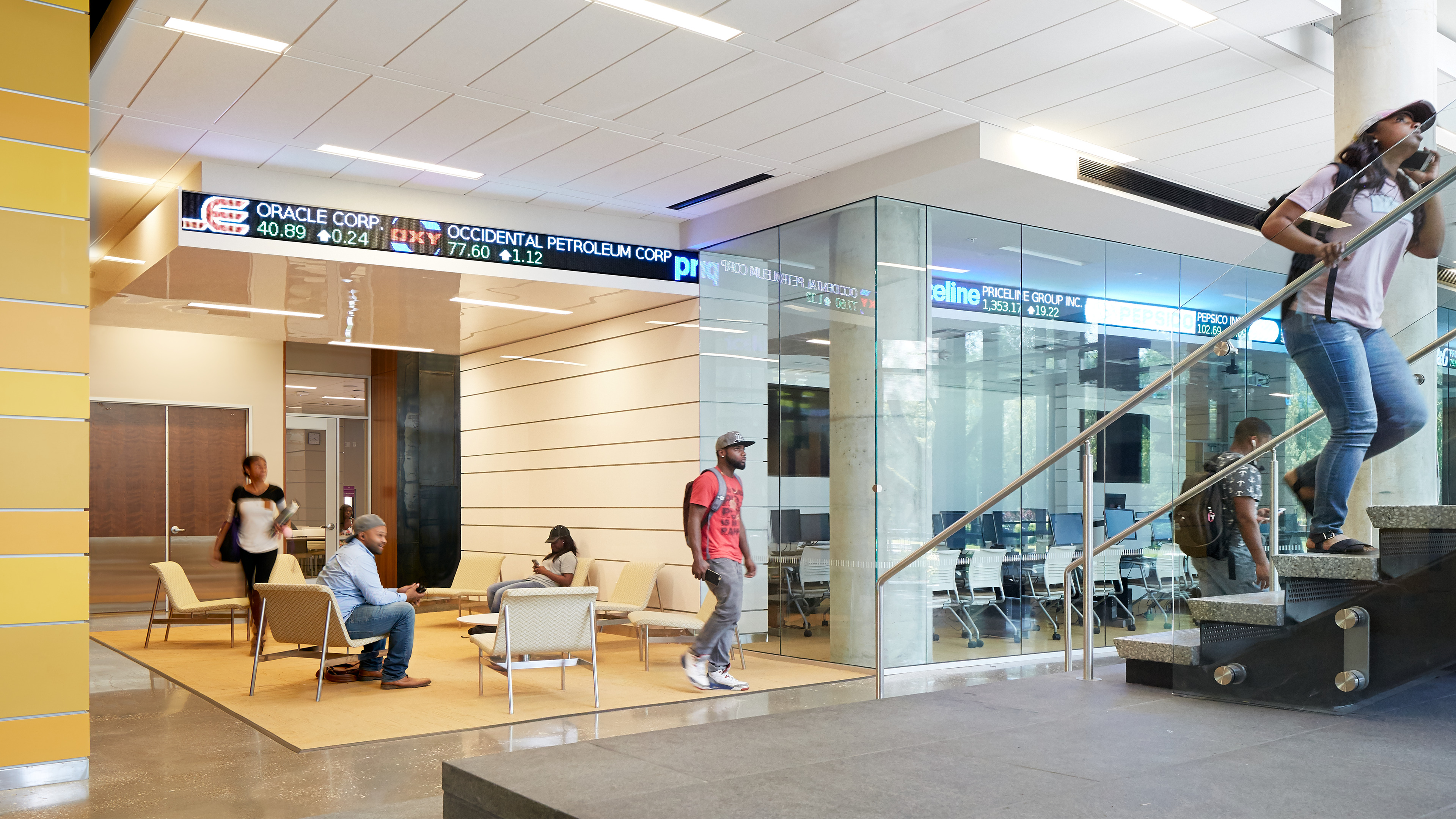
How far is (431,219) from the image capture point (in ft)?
27.3

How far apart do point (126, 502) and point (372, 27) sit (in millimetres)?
9641

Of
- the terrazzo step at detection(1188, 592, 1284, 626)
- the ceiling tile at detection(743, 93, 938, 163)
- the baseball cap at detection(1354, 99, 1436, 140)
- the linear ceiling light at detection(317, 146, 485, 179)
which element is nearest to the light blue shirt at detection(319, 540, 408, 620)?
the linear ceiling light at detection(317, 146, 485, 179)

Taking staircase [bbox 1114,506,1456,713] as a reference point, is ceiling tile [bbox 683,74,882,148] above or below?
above

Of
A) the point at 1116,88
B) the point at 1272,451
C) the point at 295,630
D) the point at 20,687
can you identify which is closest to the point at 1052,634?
the point at 1116,88

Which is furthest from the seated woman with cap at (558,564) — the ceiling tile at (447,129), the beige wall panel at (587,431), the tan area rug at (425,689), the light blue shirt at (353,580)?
the ceiling tile at (447,129)

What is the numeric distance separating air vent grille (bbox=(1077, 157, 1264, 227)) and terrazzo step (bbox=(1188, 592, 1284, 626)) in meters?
4.34

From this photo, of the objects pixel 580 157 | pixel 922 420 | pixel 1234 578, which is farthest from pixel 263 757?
pixel 922 420

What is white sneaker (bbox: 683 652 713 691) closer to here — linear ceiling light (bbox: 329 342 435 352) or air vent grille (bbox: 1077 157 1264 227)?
air vent grille (bbox: 1077 157 1264 227)

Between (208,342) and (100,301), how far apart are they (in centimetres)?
368

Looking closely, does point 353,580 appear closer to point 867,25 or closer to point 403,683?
point 403,683

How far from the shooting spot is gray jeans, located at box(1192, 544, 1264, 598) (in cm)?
423

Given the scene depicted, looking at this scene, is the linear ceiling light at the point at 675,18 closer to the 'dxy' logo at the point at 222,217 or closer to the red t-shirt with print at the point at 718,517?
the red t-shirt with print at the point at 718,517

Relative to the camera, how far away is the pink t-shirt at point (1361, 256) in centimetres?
368

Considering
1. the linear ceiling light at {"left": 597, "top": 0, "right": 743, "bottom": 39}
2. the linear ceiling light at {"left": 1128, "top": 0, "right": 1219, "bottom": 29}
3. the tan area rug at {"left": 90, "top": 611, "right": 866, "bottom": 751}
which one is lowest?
the tan area rug at {"left": 90, "top": 611, "right": 866, "bottom": 751}
